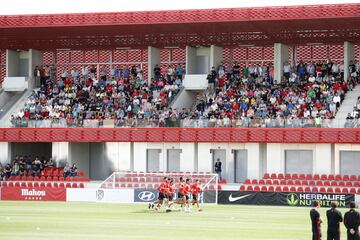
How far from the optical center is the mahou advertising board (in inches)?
2265

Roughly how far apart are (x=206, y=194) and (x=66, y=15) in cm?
1756

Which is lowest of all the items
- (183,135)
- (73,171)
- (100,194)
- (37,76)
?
(100,194)

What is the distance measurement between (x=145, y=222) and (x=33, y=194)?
18.0 meters

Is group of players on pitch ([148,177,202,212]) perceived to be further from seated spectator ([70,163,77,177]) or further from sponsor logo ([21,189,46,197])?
seated spectator ([70,163,77,177])

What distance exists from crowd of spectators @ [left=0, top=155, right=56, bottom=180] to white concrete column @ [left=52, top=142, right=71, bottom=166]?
47 centimetres

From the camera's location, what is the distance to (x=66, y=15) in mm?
64688

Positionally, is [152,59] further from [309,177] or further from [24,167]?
[309,177]

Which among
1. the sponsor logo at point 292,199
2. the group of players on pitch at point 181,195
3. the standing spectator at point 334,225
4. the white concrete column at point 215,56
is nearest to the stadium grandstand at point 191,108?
the sponsor logo at point 292,199

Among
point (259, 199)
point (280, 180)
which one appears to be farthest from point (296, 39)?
point (259, 199)

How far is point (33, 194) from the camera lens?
2298 inches

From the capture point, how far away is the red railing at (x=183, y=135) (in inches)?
2254

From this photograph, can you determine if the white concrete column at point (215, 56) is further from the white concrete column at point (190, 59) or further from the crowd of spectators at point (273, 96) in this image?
the white concrete column at point (190, 59)

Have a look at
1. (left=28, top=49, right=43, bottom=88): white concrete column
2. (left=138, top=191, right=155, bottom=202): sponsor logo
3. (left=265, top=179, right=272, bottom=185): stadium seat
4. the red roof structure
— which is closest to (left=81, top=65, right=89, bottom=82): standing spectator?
the red roof structure

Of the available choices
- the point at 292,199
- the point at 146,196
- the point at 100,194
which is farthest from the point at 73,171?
the point at 292,199
